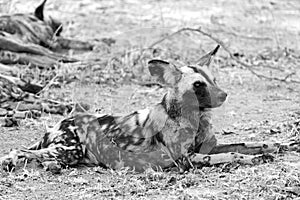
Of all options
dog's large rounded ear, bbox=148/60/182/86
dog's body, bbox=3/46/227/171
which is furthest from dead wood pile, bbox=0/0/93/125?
dog's large rounded ear, bbox=148/60/182/86

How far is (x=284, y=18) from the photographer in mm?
10422

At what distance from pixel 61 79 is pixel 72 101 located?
90cm

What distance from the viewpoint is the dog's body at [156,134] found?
4.18 m

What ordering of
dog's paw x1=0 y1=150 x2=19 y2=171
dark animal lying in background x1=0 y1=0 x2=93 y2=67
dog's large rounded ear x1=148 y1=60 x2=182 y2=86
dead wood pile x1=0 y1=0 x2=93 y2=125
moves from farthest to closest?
dark animal lying in background x1=0 y1=0 x2=93 y2=67 → dead wood pile x1=0 y1=0 x2=93 y2=125 → dog's large rounded ear x1=148 y1=60 x2=182 y2=86 → dog's paw x1=0 y1=150 x2=19 y2=171

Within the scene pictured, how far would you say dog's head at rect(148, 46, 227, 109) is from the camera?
4.23 m

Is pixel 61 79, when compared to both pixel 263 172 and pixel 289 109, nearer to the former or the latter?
pixel 289 109

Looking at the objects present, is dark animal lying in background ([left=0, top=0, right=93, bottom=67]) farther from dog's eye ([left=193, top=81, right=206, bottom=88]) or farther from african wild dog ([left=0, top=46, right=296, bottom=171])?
dog's eye ([left=193, top=81, right=206, bottom=88])

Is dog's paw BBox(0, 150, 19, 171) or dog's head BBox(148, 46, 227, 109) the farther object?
dog's head BBox(148, 46, 227, 109)

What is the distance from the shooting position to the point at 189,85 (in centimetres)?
427

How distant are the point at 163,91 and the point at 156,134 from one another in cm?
248

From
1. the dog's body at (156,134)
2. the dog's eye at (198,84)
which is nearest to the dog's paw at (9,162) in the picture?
the dog's body at (156,134)

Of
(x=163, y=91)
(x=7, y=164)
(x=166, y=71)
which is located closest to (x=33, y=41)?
(x=163, y=91)

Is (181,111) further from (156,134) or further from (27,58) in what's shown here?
(27,58)

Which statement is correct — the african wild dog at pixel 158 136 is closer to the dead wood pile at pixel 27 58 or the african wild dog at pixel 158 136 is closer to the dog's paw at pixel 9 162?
the dog's paw at pixel 9 162
